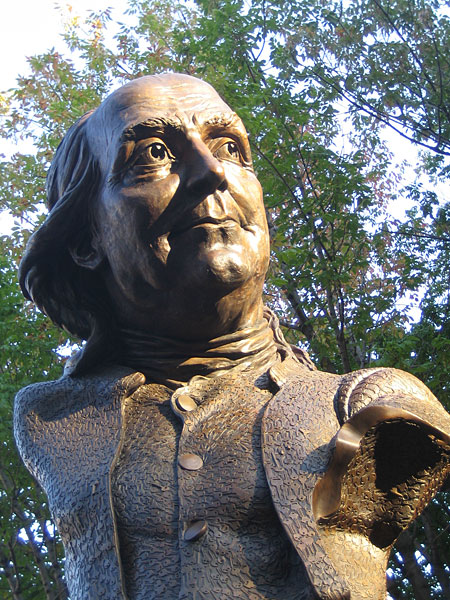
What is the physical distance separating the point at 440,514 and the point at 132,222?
8.52 meters

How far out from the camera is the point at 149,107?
292cm

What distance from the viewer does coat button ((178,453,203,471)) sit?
2.50 meters

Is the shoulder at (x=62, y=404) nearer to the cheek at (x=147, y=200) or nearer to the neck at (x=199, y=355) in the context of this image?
the neck at (x=199, y=355)

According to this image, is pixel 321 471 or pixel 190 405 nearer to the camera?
pixel 321 471

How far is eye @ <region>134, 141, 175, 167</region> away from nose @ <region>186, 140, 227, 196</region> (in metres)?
0.08

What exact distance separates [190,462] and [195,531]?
0.23m

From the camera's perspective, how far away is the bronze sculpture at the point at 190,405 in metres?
2.35

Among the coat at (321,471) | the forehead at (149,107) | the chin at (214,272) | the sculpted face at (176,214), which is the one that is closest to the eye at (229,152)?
the sculpted face at (176,214)

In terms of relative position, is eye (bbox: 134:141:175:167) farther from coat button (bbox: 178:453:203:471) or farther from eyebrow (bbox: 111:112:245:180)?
coat button (bbox: 178:453:203:471)

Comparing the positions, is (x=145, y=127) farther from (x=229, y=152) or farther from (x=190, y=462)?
(x=190, y=462)

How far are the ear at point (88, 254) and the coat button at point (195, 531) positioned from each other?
1034 millimetres

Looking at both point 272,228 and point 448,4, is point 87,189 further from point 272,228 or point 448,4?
point 448,4

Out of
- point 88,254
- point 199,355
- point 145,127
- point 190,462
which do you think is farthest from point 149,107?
point 190,462

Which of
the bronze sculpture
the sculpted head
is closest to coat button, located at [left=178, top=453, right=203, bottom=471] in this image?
the bronze sculpture
